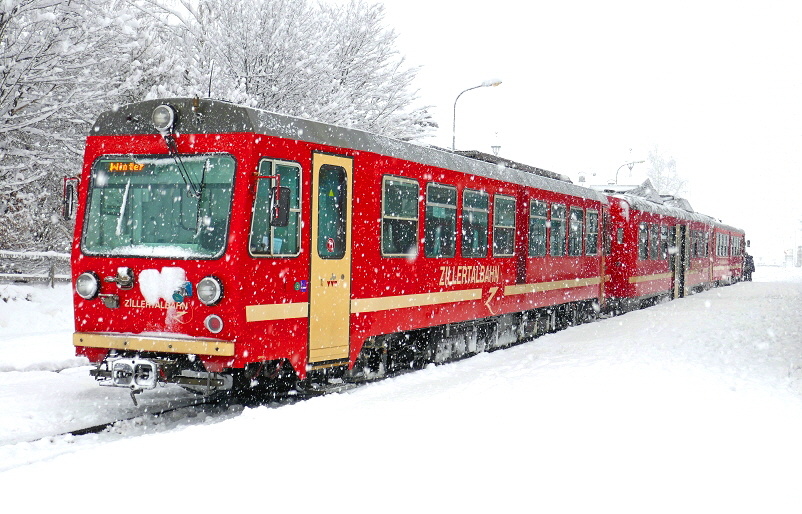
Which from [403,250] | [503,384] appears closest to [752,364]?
[503,384]

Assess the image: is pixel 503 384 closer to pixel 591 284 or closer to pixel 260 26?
pixel 591 284

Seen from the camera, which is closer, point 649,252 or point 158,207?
point 158,207

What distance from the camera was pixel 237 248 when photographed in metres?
7.43

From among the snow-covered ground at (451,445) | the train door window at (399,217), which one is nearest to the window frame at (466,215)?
the train door window at (399,217)

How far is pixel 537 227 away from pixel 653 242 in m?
10.3

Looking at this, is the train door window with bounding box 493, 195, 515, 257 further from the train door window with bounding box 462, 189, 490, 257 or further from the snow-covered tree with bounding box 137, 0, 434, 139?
the snow-covered tree with bounding box 137, 0, 434, 139

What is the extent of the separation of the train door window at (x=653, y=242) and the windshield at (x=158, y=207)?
A: 17790mm

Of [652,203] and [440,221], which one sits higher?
[652,203]

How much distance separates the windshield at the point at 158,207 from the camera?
24.8ft

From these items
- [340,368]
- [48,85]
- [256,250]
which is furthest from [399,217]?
[48,85]

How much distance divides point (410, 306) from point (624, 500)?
221 inches

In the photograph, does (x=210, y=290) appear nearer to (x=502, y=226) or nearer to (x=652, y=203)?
(x=502, y=226)

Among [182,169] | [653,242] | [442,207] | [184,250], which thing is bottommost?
[184,250]

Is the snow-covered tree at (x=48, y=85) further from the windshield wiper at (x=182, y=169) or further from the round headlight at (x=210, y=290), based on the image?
the round headlight at (x=210, y=290)
